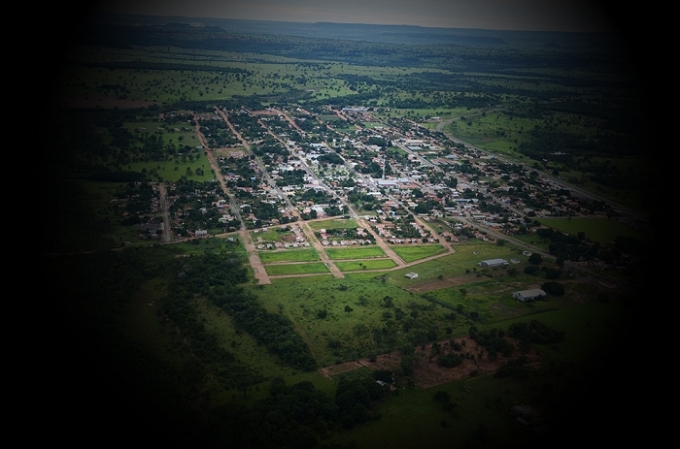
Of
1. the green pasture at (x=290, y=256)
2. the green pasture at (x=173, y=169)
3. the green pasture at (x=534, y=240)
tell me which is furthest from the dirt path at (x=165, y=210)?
the green pasture at (x=534, y=240)

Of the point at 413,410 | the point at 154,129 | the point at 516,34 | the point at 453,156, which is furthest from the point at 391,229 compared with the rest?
the point at 516,34

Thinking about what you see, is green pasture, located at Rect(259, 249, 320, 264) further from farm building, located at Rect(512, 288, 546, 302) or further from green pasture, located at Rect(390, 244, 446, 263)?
farm building, located at Rect(512, 288, 546, 302)

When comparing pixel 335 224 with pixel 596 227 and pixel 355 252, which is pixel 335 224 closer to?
pixel 355 252

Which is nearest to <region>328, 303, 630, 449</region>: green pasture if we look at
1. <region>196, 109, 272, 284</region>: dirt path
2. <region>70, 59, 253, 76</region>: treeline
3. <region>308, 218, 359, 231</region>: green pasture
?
<region>196, 109, 272, 284</region>: dirt path

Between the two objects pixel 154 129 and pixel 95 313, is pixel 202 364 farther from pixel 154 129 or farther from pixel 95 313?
pixel 154 129

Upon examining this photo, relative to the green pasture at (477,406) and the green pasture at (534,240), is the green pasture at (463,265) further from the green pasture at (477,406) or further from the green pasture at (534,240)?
the green pasture at (477,406)

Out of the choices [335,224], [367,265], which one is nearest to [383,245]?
[367,265]
